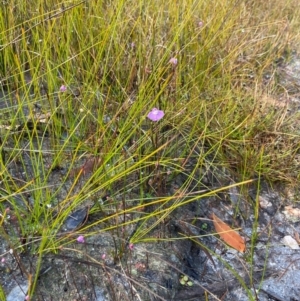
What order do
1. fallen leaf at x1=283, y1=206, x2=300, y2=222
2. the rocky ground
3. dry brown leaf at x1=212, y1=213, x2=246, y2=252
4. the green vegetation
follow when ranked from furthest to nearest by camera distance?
fallen leaf at x1=283, y1=206, x2=300, y2=222 → dry brown leaf at x1=212, y1=213, x2=246, y2=252 → the green vegetation → the rocky ground

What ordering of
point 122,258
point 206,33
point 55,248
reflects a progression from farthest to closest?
1. point 206,33
2. point 122,258
3. point 55,248

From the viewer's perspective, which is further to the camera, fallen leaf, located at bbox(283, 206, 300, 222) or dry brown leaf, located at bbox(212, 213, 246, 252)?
fallen leaf, located at bbox(283, 206, 300, 222)

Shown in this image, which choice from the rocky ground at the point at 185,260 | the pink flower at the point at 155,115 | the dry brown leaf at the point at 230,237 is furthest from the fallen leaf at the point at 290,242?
the pink flower at the point at 155,115

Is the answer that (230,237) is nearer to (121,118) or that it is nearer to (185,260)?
(185,260)

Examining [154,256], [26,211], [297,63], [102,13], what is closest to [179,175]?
[154,256]

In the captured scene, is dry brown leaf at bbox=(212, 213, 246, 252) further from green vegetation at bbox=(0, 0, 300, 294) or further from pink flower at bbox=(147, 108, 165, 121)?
pink flower at bbox=(147, 108, 165, 121)

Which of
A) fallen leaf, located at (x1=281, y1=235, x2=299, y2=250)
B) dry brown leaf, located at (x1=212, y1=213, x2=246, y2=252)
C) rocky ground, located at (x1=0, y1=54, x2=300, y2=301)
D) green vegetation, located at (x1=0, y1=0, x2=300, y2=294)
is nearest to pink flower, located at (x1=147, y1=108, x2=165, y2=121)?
green vegetation, located at (x1=0, y1=0, x2=300, y2=294)

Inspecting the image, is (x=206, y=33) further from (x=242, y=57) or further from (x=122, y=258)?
(x=122, y=258)
